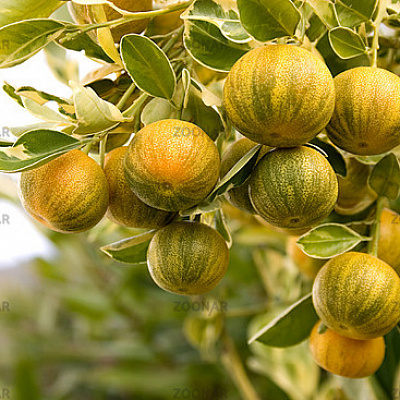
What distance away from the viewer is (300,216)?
0.47 m

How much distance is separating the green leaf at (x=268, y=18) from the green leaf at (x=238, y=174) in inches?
3.4

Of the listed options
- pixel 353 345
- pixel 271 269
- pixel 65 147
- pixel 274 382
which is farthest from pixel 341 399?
pixel 65 147

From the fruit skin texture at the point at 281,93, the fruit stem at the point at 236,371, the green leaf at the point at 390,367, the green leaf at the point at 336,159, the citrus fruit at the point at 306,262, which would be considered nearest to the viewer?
the fruit skin texture at the point at 281,93

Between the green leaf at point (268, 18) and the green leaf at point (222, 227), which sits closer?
the green leaf at point (268, 18)

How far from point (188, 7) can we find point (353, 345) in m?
0.33

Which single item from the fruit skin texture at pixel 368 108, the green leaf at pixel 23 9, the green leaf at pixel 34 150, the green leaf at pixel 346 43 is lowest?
the green leaf at pixel 34 150

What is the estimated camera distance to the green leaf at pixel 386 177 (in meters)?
0.58

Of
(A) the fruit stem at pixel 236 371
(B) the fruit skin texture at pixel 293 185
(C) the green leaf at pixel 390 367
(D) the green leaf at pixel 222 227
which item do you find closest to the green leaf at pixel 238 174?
(B) the fruit skin texture at pixel 293 185

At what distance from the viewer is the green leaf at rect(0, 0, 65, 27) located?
488 mm

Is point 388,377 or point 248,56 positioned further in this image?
point 388,377

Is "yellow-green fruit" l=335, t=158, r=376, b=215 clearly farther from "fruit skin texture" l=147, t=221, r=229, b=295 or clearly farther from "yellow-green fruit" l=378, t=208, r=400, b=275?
"fruit skin texture" l=147, t=221, r=229, b=295

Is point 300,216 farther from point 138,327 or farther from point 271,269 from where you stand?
point 138,327

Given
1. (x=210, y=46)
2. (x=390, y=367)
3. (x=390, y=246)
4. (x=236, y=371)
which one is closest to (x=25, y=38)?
(x=210, y=46)

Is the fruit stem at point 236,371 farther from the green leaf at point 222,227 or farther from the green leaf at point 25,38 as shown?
the green leaf at point 25,38
